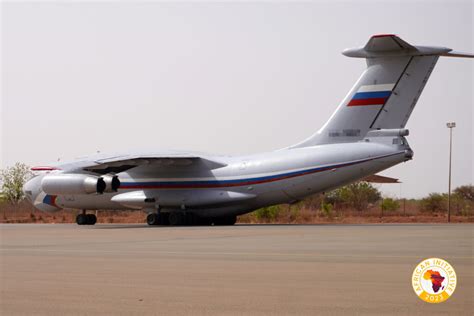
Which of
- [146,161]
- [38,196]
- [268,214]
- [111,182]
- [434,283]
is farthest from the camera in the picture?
[268,214]

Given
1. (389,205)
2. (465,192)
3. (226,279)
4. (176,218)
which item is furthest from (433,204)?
(226,279)

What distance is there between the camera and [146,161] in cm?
2814

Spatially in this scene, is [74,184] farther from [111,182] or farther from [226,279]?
[226,279]

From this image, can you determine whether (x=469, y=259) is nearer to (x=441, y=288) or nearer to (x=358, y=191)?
(x=441, y=288)

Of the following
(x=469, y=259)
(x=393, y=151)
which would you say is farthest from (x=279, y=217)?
(x=469, y=259)

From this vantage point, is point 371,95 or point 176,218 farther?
point 176,218

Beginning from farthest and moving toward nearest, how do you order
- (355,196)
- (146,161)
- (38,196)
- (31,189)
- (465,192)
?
(465,192), (355,196), (38,196), (31,189), (146,161)

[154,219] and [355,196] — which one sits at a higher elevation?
[355,196]

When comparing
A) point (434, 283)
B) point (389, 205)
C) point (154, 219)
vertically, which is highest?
point (389, 205)

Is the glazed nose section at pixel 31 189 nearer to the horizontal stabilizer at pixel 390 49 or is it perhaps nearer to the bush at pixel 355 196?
the horizontal stabilizer at pixel 390 49

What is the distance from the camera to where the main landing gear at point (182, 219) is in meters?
28.9

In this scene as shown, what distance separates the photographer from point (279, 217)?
1460 inches

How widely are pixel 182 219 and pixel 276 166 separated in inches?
170

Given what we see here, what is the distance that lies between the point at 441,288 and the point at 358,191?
4849 centimetres
